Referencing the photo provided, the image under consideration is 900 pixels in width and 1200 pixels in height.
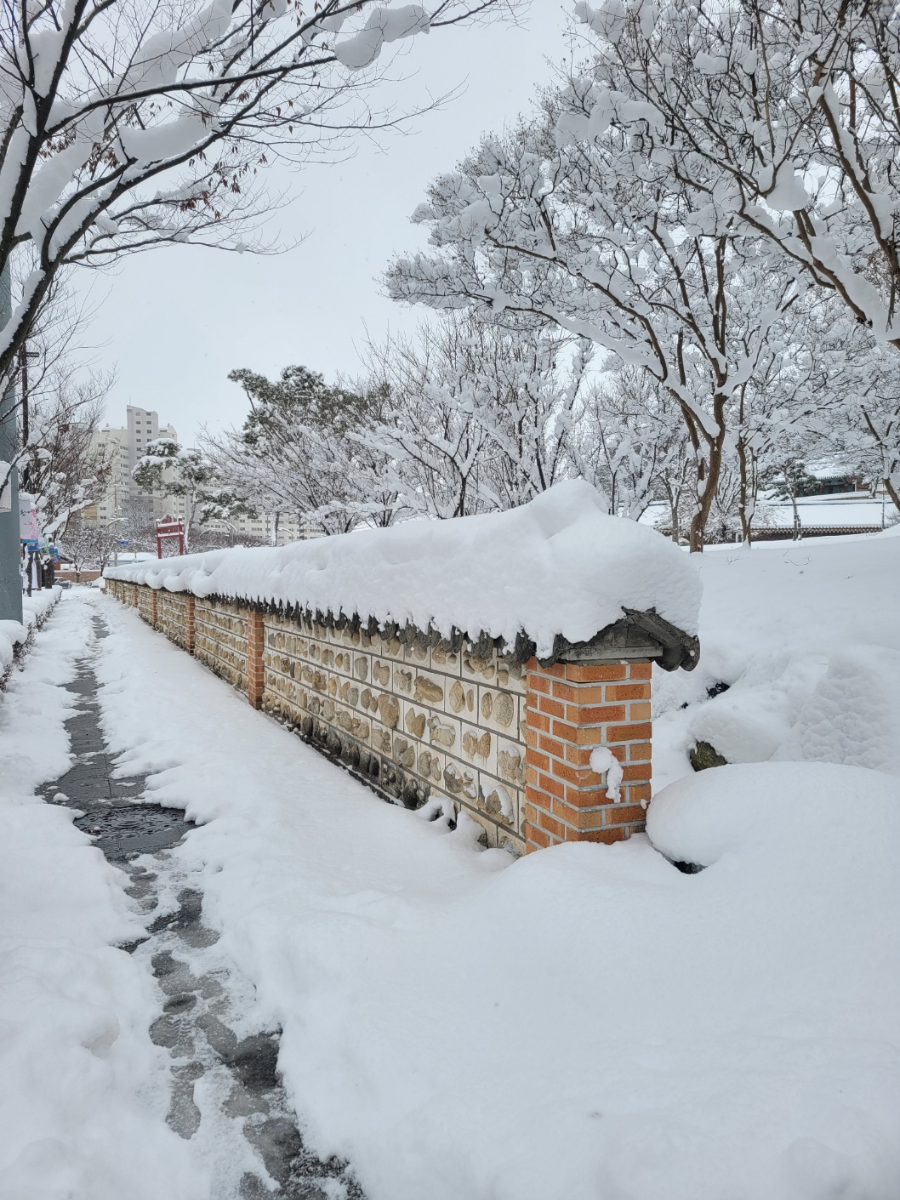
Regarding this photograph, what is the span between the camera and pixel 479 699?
309 centimetres

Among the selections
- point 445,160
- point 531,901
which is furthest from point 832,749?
point 445,160

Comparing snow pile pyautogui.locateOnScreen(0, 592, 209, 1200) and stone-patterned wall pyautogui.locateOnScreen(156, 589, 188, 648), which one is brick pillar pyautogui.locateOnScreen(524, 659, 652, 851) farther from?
stone-patterned wall pyautogui.locateOnScreen(156, 589, 188, 648)

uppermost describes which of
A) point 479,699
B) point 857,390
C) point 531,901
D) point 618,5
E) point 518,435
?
point 618,5

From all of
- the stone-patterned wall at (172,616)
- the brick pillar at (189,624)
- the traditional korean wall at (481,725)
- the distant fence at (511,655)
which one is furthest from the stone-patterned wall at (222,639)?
the distant fence at (511,655)

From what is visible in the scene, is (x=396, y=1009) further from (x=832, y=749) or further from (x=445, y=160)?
(x=445, y=160)

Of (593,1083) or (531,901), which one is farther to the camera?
(531,901)

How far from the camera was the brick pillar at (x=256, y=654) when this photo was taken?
6535 mm

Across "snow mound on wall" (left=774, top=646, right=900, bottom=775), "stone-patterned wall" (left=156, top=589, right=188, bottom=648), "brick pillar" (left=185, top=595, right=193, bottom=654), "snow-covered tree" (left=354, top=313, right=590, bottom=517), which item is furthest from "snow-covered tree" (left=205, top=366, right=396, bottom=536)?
"snow mound on wall" (left=774, top=646, right=900, bottom=775)

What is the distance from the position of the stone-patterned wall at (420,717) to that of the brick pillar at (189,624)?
18.1 feet

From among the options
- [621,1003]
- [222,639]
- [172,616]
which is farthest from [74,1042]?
[172,616]

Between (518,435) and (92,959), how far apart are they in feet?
31.2

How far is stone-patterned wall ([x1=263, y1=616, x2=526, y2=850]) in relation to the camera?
2.91 meters

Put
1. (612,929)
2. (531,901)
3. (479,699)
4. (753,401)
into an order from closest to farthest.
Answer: (612,929)
(531,901)
(479,699)
(753,401)

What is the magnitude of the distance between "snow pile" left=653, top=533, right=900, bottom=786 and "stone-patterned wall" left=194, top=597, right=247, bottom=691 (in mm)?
4482
